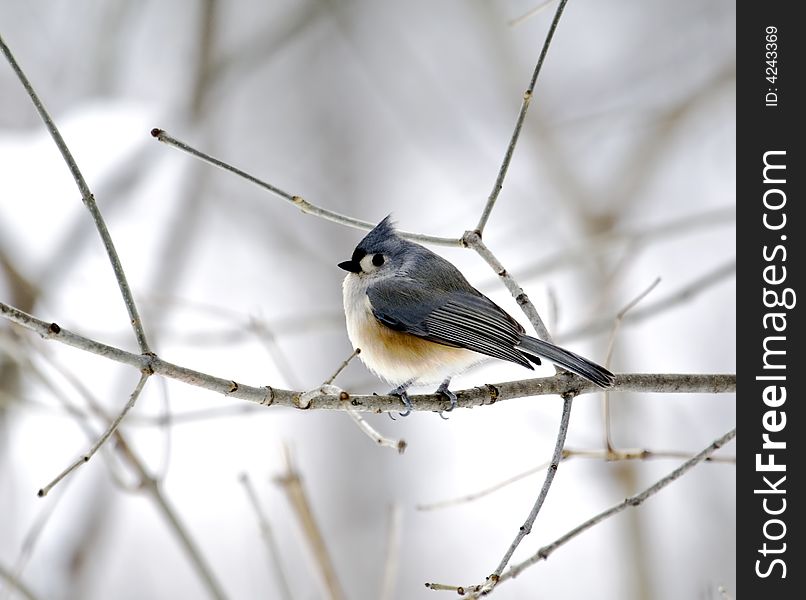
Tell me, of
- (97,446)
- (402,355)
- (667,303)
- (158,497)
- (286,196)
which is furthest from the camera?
(667,303)

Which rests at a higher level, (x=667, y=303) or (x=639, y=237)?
(x=639, y=237)

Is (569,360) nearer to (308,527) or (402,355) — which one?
(402,355)

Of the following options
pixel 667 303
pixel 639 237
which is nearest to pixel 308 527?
pixel 667 303

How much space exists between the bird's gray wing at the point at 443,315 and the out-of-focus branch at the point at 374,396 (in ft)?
0.99

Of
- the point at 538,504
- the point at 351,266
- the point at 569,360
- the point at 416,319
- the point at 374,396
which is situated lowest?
the point at 538,504

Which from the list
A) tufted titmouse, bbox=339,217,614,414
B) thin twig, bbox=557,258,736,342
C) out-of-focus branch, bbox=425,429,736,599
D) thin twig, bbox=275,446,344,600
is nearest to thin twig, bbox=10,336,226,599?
thin twig, bbox=275,446,344,600

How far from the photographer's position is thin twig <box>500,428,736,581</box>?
1.31m

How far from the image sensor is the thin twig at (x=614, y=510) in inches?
51.4

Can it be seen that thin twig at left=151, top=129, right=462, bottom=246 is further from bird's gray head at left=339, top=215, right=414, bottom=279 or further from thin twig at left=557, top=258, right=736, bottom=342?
thin twig at left=557, top=258, right=736, bottom=342

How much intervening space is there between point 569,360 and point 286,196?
2.44 feet

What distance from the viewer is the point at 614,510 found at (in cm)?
137

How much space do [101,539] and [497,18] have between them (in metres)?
3.44
